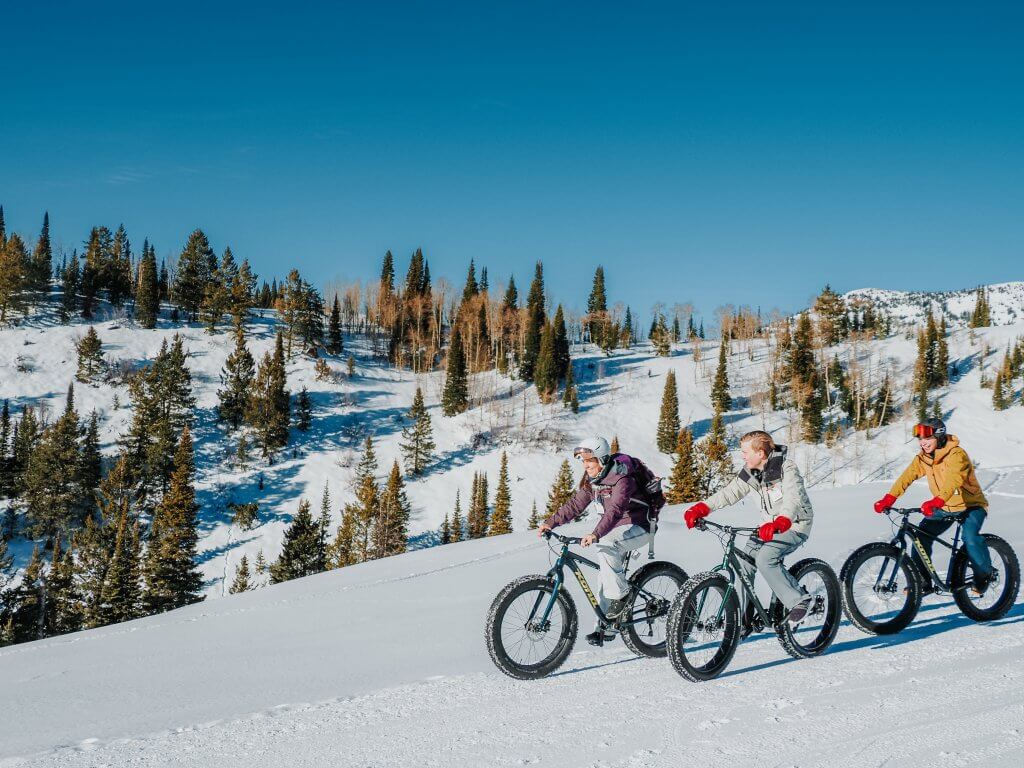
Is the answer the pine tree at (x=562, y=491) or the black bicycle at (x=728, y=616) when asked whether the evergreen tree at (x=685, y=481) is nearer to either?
the pine tree at (x=562, y=491)

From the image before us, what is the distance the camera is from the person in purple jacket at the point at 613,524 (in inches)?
237

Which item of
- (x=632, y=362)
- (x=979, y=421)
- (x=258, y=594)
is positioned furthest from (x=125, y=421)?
(x=979, y=421)

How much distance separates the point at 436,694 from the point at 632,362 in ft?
331

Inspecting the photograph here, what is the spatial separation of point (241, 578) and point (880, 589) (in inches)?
1873

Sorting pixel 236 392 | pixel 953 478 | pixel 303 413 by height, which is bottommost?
pixel 303 413

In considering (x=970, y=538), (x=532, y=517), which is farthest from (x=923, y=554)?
(x=532, y=517)

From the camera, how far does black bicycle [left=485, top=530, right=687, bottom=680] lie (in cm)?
564

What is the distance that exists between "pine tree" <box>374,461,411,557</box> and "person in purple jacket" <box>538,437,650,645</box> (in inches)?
1809

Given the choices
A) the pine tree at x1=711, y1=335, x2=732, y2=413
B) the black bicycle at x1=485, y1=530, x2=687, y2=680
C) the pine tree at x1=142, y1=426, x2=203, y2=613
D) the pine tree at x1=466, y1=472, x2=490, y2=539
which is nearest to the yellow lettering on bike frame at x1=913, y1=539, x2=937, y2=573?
the black bicycle at x1=485, y1=530, x2=687, y2=680

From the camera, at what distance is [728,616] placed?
18.2ft

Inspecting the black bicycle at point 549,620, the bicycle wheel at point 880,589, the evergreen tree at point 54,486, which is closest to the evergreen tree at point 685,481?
the bicycle wheel at point 880,589

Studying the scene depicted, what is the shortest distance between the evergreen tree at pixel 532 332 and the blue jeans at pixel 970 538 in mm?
83803

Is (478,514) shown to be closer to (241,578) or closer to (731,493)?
(241,578)

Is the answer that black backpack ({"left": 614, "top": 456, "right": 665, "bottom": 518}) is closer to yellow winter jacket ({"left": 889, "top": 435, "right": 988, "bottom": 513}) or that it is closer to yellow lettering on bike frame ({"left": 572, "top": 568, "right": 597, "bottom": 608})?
yellow lettering on bike frame ({"left": 572, "top": 568, "right": 597, "bottom": 608})
